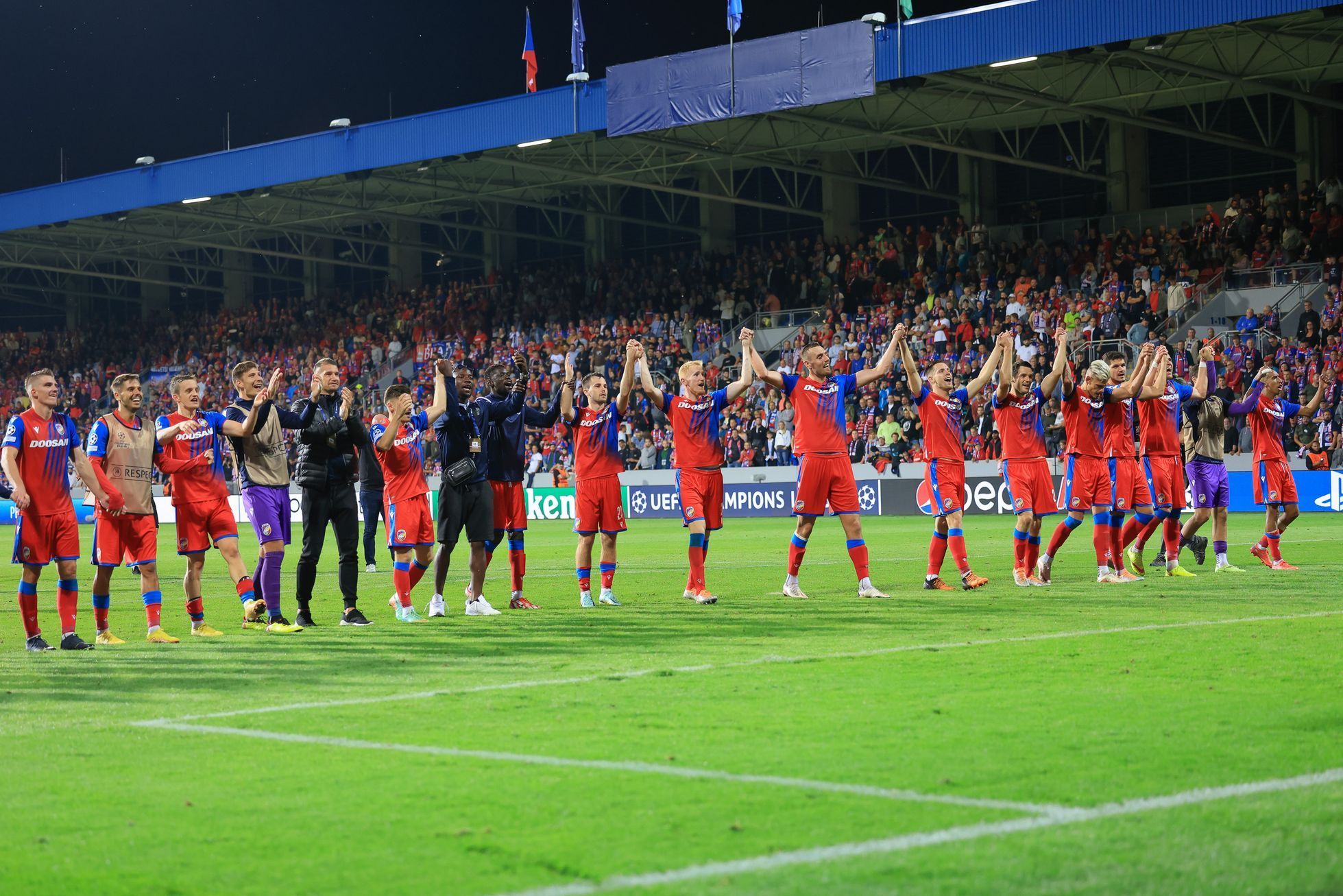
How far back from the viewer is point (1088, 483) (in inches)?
622

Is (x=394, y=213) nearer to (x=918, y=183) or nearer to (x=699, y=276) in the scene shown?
(x=699, y=276)

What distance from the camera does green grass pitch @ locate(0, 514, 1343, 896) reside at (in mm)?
4879

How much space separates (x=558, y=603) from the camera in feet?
50.5

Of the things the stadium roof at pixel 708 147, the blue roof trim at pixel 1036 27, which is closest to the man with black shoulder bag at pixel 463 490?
the stadium roof at pixel 708 147

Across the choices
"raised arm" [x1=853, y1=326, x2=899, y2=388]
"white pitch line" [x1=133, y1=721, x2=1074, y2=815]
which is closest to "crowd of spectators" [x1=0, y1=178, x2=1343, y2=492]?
"raised arm" [x1=853, y1=326, x2=899, y2=388]

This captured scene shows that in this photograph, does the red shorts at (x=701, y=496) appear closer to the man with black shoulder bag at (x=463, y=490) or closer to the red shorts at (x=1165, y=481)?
the man with black shoulder bag at (x=463, y=490)

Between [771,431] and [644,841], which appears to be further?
[771,431]

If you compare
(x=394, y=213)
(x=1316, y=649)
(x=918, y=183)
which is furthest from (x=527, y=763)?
(x=394, y=213)

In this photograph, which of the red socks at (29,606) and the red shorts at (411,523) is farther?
the red shorts at (411,523)

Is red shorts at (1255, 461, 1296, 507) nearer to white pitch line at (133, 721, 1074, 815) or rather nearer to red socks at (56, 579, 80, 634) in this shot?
red socks at (56, 579, 80, 634)

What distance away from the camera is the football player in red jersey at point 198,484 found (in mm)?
12844

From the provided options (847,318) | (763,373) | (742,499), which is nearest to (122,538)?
(763,373)

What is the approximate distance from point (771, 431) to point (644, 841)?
112ft

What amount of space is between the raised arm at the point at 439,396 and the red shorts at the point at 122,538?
2.14 metres
